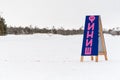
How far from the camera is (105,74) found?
3.88 meters

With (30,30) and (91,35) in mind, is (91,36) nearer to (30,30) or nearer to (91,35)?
(91,35)

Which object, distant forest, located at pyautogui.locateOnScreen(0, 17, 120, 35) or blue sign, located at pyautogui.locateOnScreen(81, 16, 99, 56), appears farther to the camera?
distant forest, located at pyautogui.locateOnScreen(0, 17, 120, 35)

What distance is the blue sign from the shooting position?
519 cm

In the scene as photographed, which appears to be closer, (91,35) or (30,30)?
(91,35)

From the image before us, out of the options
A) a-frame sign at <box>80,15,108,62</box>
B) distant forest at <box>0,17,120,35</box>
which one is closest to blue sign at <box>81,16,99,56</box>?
a-frame sign at <box>80,15,108,62</box>

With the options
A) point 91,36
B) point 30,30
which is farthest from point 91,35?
point 30,30

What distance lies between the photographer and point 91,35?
17.0ft

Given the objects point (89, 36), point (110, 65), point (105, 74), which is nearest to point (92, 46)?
point (89, 36)

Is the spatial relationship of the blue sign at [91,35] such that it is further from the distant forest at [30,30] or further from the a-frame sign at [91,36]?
the distant forest at [30,30]

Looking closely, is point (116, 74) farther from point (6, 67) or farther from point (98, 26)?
point (6, 67)

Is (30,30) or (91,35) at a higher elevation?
(91,35)

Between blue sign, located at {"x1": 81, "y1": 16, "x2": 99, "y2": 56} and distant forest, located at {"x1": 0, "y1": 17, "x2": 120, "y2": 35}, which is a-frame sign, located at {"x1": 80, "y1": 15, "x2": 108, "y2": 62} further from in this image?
distant forest, located at {"x1": 0, "y1": 17, "x2": 120, "y2": 35}

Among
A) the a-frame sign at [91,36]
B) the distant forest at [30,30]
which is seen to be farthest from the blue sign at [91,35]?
the distant forest at [30,30]

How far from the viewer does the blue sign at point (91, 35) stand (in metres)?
5.19
